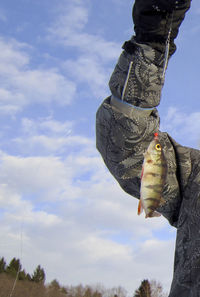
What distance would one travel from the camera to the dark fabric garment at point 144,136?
3.22 m

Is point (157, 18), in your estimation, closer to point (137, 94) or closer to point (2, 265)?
point (137, 94)

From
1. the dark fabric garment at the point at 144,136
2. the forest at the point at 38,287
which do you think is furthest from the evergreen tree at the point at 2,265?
the dark fabric garment at the point at 144,136

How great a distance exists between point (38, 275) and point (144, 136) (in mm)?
82993

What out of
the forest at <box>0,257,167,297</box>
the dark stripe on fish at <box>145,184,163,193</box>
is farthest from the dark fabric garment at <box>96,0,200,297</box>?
the forest at <box>0,257,167,297</box>

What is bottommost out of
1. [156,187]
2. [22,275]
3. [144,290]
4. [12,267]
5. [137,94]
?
[156,187]

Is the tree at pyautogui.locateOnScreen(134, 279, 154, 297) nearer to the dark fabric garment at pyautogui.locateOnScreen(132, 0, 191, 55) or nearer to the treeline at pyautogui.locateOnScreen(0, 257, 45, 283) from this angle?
the treeline at pyautogui.locateOnScreen(0, 257, 45, 283)

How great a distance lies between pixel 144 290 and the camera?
184ft

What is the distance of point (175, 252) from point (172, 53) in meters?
1.90

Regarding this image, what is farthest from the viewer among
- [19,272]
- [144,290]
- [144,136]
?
[19,272]

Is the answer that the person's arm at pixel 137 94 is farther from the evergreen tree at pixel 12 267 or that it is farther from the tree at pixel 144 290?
the evergreen tree at pixel 12 267

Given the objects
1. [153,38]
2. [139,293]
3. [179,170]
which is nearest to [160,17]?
[153,38]

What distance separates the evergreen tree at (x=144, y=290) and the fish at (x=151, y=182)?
5739 centimetres

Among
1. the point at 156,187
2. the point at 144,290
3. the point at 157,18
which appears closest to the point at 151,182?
the point at 156,187

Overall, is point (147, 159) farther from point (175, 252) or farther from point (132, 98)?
point (175, 252)
